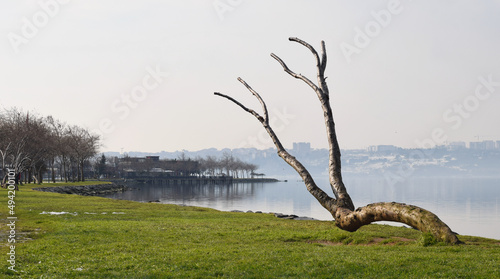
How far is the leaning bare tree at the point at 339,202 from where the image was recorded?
14383mm

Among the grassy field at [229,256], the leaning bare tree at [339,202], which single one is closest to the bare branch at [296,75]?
the leaning bare tree at [339,202]

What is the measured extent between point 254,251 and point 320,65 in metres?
7.27

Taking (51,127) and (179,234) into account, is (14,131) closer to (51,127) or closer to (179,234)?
(51,127)

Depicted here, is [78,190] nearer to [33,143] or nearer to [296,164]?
[33,143]

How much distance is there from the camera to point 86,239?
17188mm

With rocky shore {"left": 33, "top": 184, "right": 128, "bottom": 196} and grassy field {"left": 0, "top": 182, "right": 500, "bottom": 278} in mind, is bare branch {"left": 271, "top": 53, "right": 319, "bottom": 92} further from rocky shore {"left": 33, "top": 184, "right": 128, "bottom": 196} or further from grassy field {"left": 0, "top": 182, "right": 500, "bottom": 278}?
rocky shore {"left": 33, "top": 184, "right": 128, "bottom": 196}

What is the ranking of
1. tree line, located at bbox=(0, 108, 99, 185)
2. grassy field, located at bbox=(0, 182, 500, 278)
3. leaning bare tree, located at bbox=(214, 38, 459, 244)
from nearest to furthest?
grassy field, located at bbox=(0, 182, 500, 278)
leaning bare tree, located at bbox=(214, 38, 459, 244)
tree line, located at bbox=(0, 108, 99, 185)

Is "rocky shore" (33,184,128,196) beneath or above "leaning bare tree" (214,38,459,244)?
beneath

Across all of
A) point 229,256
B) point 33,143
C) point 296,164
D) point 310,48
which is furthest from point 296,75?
point 33,143

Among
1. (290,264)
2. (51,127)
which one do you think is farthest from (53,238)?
(51,127)

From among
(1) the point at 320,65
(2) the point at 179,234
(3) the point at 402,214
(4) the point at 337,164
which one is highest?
(1) the point at 320,65

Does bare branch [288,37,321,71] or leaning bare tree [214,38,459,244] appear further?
bare branch [288,37,321,71]

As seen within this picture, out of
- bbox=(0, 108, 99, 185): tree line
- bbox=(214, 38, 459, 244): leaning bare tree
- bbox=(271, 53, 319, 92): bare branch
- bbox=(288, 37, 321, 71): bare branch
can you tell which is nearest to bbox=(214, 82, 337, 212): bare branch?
bbox=(214, 38, 459, 244): leaning bare tree

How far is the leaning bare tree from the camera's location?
566 inches
